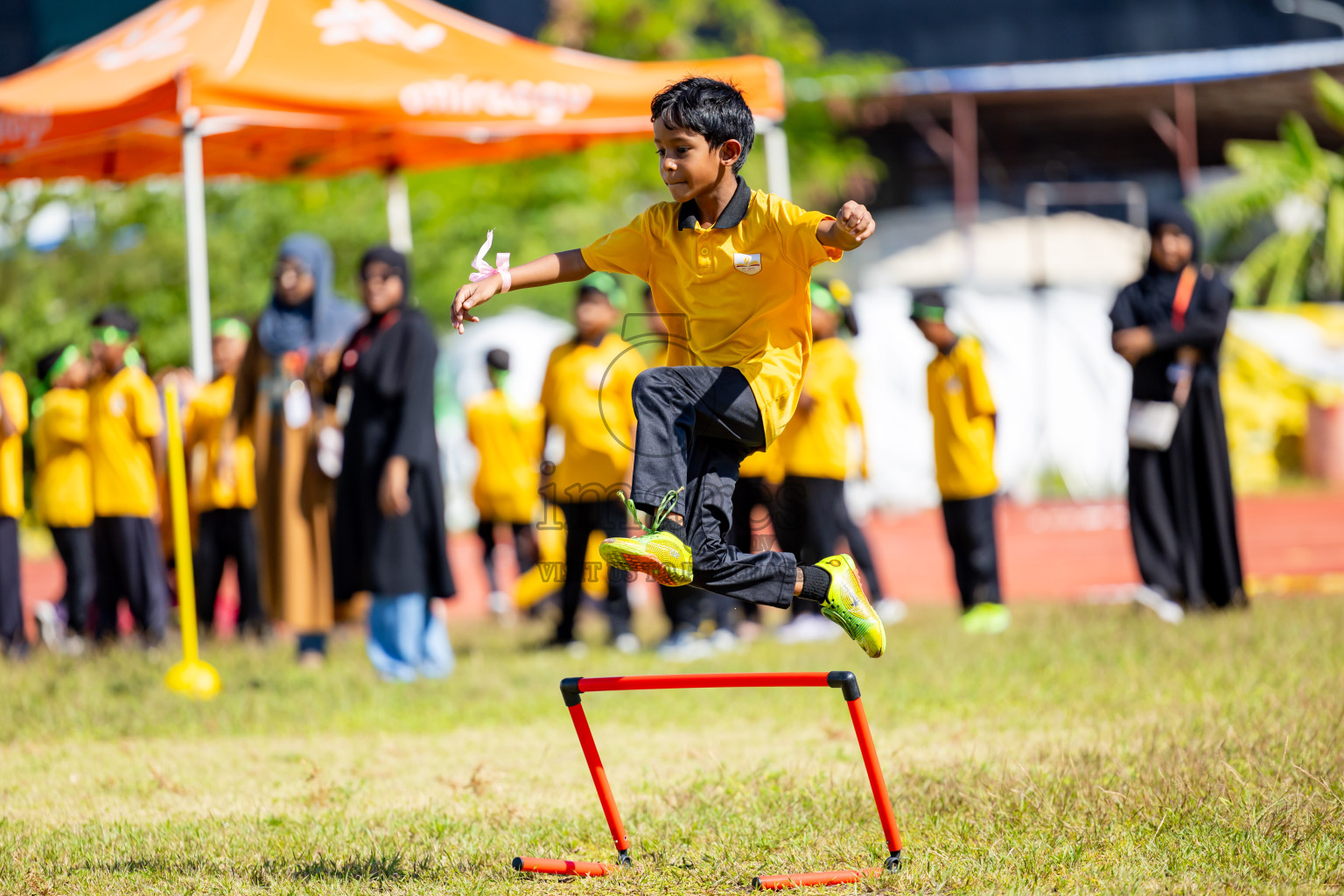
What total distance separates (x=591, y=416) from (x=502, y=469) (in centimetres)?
272

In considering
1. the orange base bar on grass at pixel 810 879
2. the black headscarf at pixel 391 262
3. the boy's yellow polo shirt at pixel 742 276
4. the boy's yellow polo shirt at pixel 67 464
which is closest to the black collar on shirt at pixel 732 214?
the boy's yellow polo shirt at pixel 742 276

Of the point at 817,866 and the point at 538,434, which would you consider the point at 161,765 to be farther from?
the point at 538,434

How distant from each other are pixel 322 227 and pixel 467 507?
4.55 meters

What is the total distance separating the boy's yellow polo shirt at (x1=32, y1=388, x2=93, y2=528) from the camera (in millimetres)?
9258

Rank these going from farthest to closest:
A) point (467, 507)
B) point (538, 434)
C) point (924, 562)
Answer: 1. point (467, 507)
2. point (924, 562)
3. point (538, 434)

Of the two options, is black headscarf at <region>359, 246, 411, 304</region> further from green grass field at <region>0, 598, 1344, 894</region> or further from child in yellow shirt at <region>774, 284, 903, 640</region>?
child in yellow shirt at <region>774, 284, 903, 640</region>

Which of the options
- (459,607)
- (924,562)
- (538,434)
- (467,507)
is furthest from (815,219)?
(467,507)

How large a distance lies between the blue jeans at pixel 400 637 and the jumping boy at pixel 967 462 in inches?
124

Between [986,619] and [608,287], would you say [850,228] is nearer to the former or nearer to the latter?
[608,287]

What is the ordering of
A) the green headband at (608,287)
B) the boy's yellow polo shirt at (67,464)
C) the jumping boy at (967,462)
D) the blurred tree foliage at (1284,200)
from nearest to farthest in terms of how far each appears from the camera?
1. the green headband at (608,287)
2. the jumping boy at (967,462)
3. the boy's yellow polo shirt at (67,464)
4. the blurred tree foliage at (1284,200)

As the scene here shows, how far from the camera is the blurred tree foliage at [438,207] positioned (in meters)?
17.9

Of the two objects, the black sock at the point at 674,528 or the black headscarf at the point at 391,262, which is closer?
the black sock at the point at 674,528

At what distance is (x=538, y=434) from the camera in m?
11.5

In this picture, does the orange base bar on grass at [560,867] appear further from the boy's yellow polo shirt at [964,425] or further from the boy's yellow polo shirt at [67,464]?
the boy's yellow polo shirt at [67,464]
